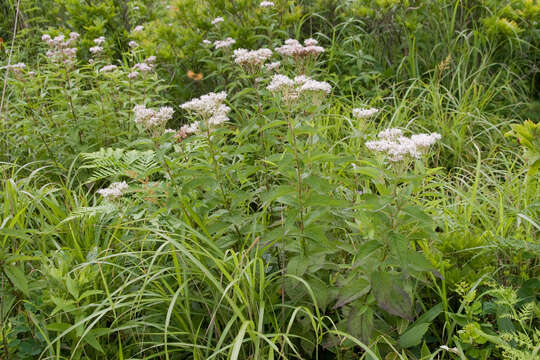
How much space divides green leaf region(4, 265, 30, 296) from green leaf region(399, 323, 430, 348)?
1.26m

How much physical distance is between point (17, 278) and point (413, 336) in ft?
4.38

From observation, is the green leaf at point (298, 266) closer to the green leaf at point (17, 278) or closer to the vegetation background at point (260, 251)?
the vegetation background at point (260, 251)

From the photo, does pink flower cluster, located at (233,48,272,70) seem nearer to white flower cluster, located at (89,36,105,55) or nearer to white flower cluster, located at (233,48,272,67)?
white flower cluster, located at (233,48,272,67)

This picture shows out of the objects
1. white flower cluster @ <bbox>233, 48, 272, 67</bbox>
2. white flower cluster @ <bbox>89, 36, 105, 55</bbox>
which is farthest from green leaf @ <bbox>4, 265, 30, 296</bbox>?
white flower cluster @ <bbox>89, 36, 105, 55</bbox>

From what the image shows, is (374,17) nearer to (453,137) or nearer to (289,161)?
(453,137)

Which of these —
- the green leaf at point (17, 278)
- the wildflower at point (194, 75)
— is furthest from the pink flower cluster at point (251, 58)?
the wildflower at point (194, 75)

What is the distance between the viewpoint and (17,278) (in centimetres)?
162

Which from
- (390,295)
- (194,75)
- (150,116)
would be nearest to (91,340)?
(150,116)

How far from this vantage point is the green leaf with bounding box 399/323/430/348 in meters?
1.62

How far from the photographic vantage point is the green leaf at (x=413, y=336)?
1618 mm

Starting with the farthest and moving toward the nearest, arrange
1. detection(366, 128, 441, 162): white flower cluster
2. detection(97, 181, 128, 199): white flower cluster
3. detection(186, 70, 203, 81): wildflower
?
1. detection(186, 70, 203, 81): wildflower
2. detection(97, 181, 128, 199): white flower cluster
3. detection(366, 128, 441, 162): white flower cluster

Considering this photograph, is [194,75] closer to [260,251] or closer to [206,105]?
[206,105]

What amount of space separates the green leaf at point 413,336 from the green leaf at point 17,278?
1259 millimetres

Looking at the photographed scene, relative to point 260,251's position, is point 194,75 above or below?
below
